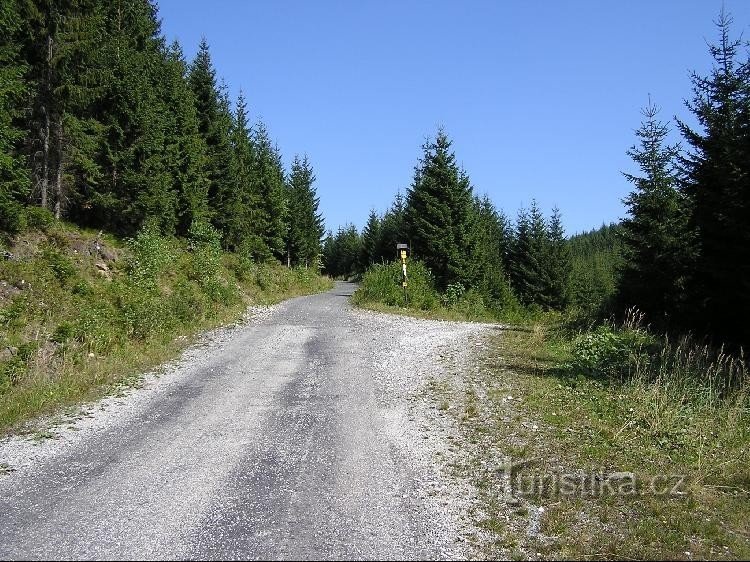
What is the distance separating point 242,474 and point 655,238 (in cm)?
1741

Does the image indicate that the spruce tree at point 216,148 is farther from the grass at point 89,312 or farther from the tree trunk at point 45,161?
the tree trunk at point 45,161

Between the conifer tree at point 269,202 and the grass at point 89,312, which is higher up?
the conifer tree at point 269,202

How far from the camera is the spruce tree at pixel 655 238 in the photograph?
56.5 ft

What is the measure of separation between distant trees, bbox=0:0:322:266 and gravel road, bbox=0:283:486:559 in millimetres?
8566

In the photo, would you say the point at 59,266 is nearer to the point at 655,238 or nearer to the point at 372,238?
the point at 655,238

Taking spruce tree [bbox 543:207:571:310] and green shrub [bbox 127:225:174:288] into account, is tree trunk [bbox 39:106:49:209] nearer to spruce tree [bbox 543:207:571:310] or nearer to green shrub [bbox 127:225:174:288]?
green shrub [bbox 127:225:174:288]

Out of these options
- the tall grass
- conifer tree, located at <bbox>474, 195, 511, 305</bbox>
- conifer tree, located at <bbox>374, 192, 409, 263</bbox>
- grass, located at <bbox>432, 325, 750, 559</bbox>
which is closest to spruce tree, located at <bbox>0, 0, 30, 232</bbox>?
grass, located at <bbox>432, 325, 750, 559</bbox>

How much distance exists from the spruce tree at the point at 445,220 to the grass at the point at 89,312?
1441 centimetres

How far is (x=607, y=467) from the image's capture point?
5.77m

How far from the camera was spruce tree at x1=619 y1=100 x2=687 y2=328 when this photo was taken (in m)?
17.2

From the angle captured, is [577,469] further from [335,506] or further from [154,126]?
[154,126]

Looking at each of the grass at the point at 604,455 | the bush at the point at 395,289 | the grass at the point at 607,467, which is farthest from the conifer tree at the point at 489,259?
the grass at the point at 607,467

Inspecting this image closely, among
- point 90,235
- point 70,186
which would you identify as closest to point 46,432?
point 90,235

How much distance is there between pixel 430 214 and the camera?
1271 inches
